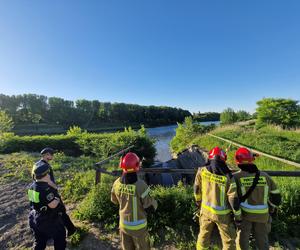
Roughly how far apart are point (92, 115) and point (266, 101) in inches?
3054

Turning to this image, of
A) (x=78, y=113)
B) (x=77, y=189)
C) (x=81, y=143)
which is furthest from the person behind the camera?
(x=78, y=113)

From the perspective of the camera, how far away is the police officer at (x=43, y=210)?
309cm

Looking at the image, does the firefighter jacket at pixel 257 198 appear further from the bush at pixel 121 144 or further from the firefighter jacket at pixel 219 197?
the bush at pixel 121 144

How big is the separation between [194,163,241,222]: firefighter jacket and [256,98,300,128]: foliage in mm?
32714

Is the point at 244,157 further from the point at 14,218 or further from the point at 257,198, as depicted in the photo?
the point at 14,218

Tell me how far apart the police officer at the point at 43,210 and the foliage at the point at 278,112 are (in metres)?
33.8

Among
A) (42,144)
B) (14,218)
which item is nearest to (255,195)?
(14,218)

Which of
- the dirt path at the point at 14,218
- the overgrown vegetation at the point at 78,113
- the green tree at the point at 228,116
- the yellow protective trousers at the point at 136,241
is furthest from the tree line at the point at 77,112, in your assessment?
the yellow protective trousers at the point at 136,241

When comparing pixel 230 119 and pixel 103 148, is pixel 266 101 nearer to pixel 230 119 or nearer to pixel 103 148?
pixel 230 119

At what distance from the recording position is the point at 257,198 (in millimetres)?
2932

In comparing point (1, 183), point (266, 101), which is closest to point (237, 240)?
point (1, 183)

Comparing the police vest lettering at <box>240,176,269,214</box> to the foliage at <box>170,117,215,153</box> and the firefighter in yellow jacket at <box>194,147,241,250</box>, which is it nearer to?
the firefighter in yellow jacket at <box>194,147,241,250</box>

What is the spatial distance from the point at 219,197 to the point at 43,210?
8.65 feet

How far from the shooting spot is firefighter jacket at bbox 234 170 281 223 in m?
2.91
